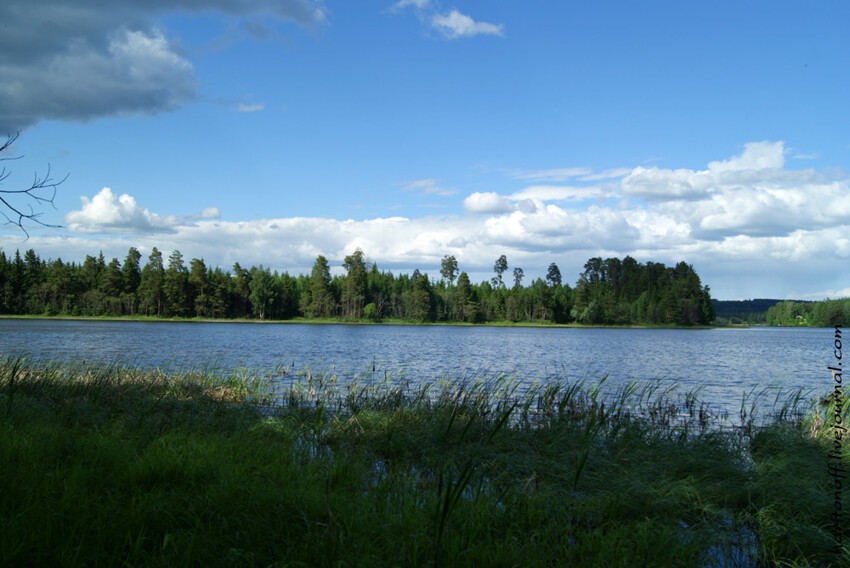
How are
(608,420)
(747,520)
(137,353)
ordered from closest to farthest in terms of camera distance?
1. (747,520)
2. (608,420)
3. (137,353)

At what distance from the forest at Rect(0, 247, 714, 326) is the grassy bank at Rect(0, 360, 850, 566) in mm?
107626

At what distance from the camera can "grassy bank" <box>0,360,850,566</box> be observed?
5.27m

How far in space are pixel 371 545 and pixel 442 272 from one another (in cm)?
15242

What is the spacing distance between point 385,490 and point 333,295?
124469 millimetres

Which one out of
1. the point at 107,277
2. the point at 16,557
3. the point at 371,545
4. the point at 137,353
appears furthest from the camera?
the point at 107,277

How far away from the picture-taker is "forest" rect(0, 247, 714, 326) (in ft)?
355

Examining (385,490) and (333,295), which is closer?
(385,490)

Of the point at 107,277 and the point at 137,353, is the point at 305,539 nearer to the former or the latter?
the point at 137,353

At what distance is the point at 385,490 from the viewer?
770 cm

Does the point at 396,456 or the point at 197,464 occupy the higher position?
the point at 197,464

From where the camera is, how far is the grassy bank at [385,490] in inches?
208

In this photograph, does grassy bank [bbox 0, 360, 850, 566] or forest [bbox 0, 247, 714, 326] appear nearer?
grassy bank [bbox 0, 360, 850, 566]

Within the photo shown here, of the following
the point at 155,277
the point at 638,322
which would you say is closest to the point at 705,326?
the point at 638,322

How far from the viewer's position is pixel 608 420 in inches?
554
